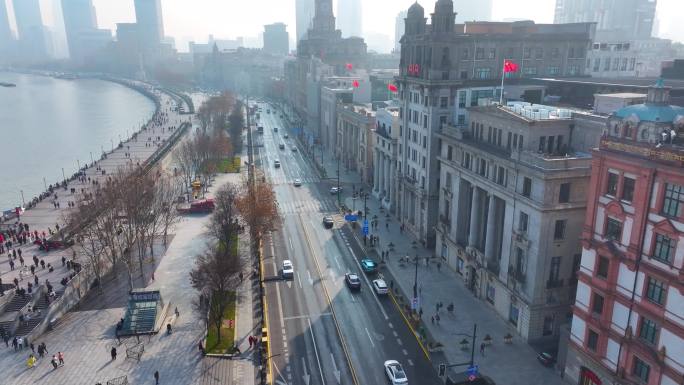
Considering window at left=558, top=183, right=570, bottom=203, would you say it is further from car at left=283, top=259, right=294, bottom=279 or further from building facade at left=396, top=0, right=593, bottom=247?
car at left=283, top=259, right=294, bottom=279

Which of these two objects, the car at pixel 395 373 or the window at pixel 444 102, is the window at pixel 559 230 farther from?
the window at pixel 444 102

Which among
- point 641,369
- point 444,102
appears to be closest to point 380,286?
point 444,102

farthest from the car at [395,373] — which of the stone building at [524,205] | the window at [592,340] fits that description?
the window at [592,340]

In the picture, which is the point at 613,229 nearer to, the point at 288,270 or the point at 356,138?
the point at 288,270

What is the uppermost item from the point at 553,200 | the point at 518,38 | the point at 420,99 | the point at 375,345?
the point at 518,38

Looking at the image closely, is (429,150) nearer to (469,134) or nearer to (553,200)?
(469,134)

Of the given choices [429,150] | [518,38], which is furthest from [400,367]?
[518,38]
